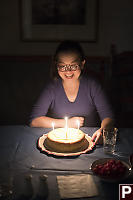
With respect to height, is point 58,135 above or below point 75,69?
below

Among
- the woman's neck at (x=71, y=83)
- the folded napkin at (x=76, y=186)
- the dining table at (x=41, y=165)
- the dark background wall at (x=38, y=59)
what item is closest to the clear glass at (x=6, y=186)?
the dining table at (x=41, y=165)

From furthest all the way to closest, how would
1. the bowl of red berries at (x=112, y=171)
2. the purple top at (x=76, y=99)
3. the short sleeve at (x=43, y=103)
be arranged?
the purple top at (x=76, y=99)
the short sleeve at (x=43, y=103)
the bowl of red berries at (x=112, y=171)

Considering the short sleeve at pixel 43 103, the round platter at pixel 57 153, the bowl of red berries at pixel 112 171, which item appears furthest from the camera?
the short sleeve at pixel 43 103

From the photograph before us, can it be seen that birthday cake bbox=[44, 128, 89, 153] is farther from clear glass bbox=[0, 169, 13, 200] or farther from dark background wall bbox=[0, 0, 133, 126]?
dark background wall bbox=[0, 0, 133, 126]

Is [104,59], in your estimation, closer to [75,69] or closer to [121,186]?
→ [75,69]

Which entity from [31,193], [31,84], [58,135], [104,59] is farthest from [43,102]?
[104,59]

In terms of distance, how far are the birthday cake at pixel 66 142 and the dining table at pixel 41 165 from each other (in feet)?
0.18

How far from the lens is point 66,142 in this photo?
1786 millimetres

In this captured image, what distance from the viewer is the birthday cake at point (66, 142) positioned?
1.80m

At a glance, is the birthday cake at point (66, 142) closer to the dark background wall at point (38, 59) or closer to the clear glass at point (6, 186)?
the clear glass at point (6, 186)

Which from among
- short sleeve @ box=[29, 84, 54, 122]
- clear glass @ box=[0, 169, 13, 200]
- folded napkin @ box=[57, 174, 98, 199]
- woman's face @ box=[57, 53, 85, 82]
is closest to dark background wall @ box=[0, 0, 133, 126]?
short sleeve @ box=[29, 84, 54, 122]

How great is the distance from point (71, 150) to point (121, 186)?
1.60 ft

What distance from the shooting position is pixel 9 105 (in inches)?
149

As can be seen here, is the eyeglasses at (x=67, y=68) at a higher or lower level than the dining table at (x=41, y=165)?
higher
